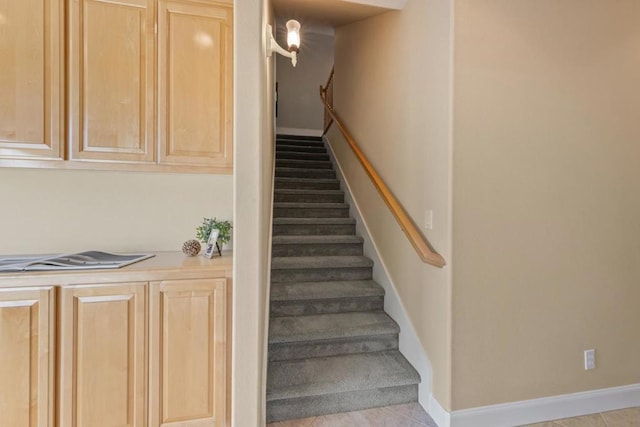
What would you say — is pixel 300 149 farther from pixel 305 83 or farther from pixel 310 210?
pixel 305 83

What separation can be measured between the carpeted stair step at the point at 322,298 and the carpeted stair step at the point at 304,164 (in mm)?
1981

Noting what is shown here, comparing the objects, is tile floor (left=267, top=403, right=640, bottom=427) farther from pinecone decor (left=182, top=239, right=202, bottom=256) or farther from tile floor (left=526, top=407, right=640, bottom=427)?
pinecone decor (left=182, top=239, right=202, bottom=256)

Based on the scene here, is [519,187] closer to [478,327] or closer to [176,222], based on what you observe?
[478,327]

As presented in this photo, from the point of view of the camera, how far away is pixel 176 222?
2178mm

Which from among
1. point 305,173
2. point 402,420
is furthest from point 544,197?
point 305,173

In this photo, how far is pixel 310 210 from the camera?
3.61 meters

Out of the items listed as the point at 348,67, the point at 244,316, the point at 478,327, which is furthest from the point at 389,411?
the point at 348,67

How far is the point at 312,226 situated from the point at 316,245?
0.29 m

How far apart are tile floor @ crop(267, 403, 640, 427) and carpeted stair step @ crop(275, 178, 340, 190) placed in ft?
8.20

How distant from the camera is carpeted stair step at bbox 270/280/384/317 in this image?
8.61ft

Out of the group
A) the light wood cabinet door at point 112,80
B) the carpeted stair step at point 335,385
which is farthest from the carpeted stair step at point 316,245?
the light wood cabinet door at point 112,80

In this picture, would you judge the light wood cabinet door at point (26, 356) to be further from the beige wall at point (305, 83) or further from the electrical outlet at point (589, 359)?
the beige wall at point (305, 83)

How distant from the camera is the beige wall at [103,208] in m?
1.94

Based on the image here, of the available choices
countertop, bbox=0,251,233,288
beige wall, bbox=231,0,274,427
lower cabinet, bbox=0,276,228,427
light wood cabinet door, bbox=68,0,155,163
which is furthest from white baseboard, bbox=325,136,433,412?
light wood cabinet door, bbox=68,0,155,163
